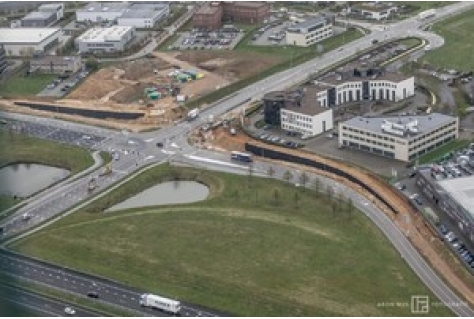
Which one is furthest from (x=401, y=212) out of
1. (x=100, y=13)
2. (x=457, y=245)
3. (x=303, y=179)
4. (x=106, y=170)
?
(x=100, y=13)

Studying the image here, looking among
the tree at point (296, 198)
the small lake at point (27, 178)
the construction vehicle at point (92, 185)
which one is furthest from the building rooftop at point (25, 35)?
the tree at point (296, 198)

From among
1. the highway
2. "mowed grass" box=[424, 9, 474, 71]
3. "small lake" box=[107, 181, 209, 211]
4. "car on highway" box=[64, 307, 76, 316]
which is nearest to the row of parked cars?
"small lake" box=[107, 181, 209, 211]

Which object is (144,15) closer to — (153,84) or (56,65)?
(56,65)

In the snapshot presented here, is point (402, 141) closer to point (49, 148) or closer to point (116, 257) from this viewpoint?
point (116, 257)

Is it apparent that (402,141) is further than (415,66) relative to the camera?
No

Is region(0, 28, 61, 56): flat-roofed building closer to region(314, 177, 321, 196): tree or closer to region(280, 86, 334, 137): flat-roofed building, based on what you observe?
region(280, 86, 334, 137): flat-roofed building

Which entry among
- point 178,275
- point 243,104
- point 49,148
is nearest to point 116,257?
point 178,275

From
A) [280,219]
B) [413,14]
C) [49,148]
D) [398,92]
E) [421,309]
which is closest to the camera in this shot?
[421,309]
